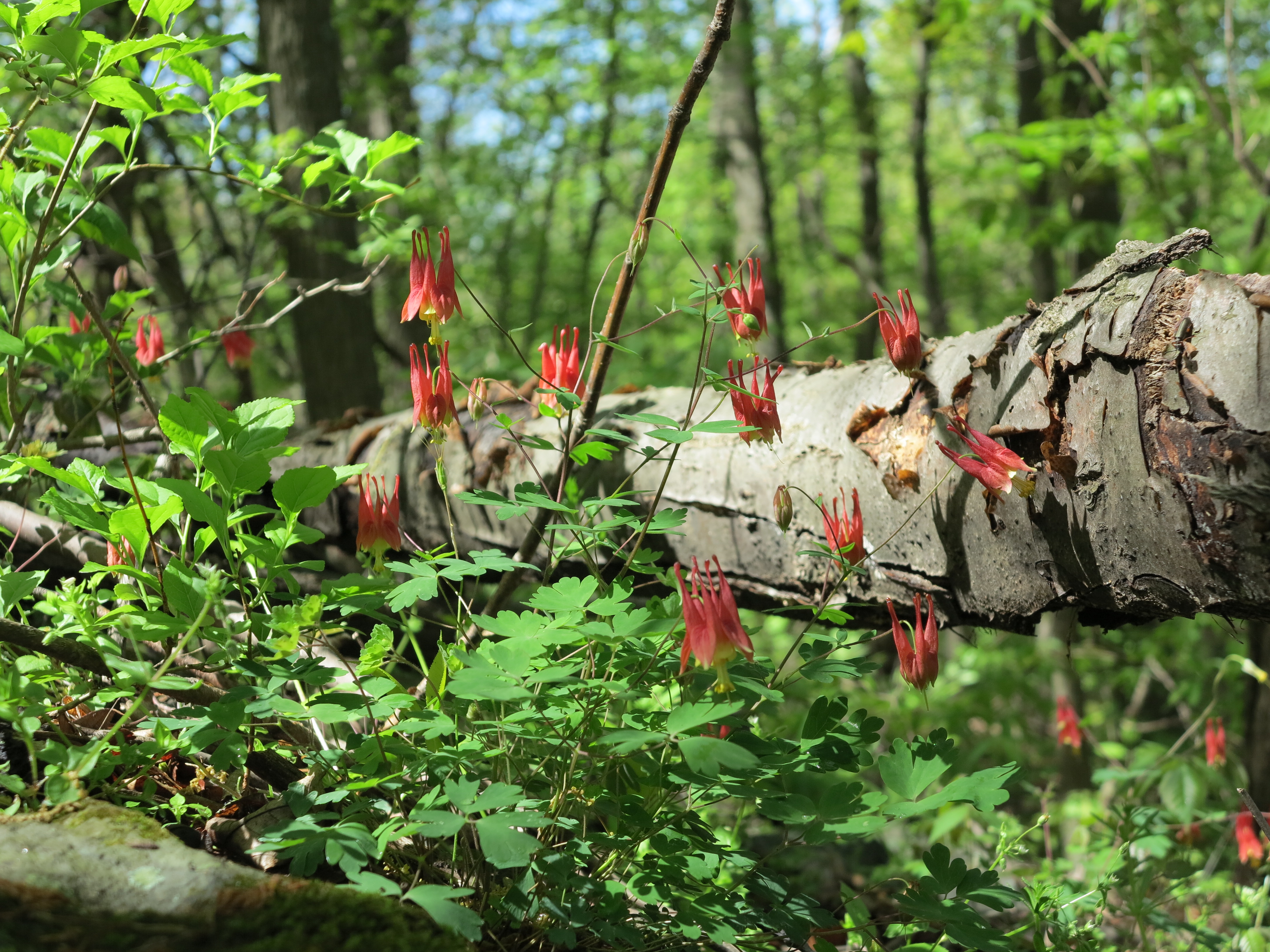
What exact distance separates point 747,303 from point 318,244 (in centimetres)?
343

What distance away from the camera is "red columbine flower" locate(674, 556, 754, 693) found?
109 cm

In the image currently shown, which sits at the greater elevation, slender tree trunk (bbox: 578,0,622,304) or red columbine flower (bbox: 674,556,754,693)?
slender tree trunk (bbox: 578,0,622,304)

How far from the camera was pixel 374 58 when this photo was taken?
6809mm

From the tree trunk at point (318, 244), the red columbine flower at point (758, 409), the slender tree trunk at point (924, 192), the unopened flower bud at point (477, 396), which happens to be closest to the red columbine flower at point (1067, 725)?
the red columbine flower at point (758, 409)

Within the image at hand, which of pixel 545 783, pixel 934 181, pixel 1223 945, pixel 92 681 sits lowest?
pixel 1223 945

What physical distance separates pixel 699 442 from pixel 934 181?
6861 mm

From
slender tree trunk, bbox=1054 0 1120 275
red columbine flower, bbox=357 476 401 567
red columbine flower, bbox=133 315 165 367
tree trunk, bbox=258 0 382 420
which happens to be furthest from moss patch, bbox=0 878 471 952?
slender tree trunk, bbox=1054 0 1120 275

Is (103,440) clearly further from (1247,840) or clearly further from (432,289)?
(1247,840)

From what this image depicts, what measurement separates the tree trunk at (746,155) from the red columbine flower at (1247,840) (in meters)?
4.85

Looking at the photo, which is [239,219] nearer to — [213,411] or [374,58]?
[374,58]

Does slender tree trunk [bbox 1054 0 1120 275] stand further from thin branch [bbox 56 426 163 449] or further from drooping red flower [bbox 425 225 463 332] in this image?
thin branch [bbox 56 426 163 449]

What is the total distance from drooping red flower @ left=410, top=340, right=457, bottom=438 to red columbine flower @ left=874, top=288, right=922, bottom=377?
74 cm

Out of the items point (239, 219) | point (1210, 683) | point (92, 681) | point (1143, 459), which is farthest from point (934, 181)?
point (92, 681)

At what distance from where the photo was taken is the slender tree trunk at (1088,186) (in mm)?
4578
